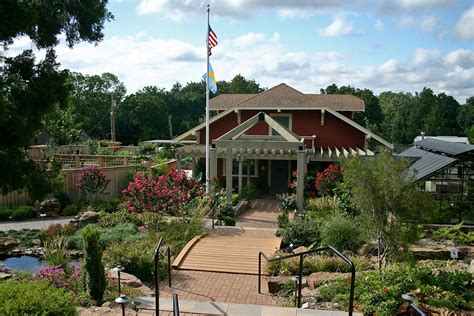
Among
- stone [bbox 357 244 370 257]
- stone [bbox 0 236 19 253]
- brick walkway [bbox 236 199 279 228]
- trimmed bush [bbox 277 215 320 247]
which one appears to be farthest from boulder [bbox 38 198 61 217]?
stone [bbox 357 244 370 257]

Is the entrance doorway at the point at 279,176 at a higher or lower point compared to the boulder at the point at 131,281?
higher

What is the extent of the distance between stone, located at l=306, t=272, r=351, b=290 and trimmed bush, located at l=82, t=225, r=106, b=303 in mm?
4496

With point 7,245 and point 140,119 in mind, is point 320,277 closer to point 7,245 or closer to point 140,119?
point 7,245

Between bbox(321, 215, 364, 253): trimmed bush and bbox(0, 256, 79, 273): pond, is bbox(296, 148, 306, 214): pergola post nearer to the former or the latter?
bbox(321, 215, 364, 253): trimmed bush

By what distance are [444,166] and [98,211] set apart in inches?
518

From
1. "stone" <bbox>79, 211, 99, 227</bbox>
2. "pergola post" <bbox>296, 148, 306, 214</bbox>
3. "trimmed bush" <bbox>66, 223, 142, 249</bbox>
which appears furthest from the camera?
"pergola post" <bbox>296, 148, 306, 214</bbox>

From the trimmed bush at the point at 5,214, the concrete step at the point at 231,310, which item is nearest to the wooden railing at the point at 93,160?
the trimmed bush at the point at 5,214

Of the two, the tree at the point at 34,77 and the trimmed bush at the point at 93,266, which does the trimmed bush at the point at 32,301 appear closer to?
the trimmed bush at the point at 93,266

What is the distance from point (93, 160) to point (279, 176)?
11305mm

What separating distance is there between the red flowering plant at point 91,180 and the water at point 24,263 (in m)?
6.55

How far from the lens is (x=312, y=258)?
36.5ft

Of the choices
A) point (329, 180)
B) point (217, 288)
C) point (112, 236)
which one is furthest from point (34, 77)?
point (329, 180)

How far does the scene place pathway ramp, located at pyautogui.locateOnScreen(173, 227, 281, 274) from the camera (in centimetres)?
1111

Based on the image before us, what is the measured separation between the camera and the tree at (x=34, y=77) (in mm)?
9062
